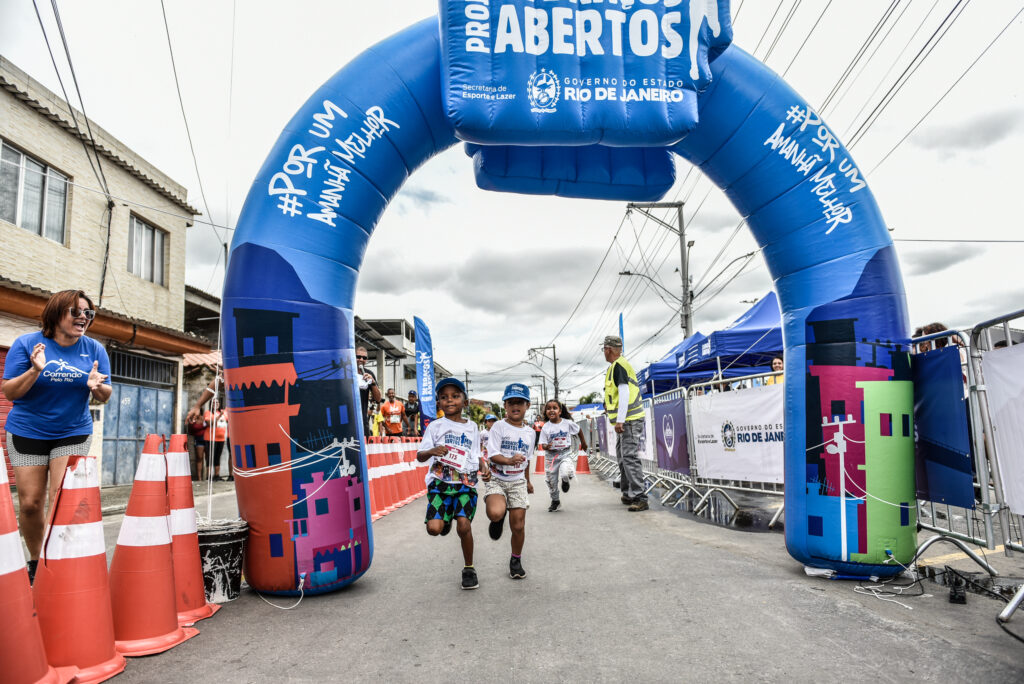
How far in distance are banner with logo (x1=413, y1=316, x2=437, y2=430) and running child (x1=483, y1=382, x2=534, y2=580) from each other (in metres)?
9.13

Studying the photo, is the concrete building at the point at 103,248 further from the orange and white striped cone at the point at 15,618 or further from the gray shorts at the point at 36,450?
the orange and white striped cone at the point at 15,618

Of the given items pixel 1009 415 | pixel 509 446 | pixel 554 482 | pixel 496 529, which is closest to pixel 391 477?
pixel 554 482

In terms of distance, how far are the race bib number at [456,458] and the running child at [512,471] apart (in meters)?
0.27

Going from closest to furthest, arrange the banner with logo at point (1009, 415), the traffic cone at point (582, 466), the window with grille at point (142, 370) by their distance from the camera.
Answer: the banner with logo at point (1009, 415), the window with grille at point (142, 370), the traffic cone at point (582, 466)

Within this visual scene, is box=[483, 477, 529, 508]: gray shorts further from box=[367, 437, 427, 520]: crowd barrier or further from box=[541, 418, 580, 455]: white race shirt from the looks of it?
box=[541, 418, 580, 455]: white race shirt

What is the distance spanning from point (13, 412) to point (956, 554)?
23.7ft

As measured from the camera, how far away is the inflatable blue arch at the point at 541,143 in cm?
442

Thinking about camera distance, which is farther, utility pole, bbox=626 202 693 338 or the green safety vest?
utility pole, bbox=626 202 693 338

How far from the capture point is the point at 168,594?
11.5 feet

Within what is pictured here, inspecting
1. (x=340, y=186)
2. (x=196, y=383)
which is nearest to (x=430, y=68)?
(x=340, y=186)

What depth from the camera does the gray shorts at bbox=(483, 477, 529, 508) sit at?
5.21m

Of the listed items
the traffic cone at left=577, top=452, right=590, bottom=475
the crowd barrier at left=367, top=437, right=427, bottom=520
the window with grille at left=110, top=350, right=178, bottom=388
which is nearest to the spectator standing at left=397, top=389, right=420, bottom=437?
the traffic cone at left=577, top=452, right=590, bottom=475

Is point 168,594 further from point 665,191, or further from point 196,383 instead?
point 196,383

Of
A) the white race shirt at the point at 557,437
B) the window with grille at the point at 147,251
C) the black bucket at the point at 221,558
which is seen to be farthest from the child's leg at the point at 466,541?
the window with grille at the point at 147,251
